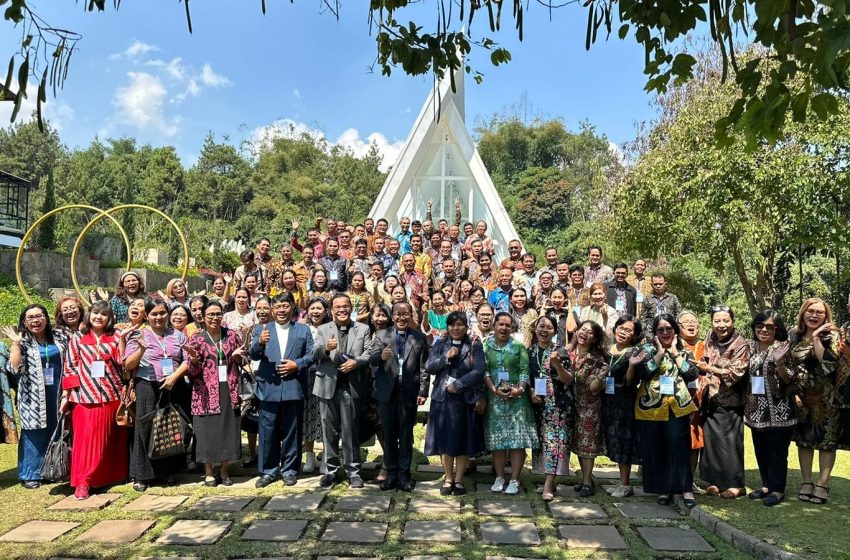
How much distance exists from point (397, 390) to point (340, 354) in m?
0.56

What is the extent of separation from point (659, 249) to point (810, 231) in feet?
9.36

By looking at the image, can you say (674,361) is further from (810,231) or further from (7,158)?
(7,158)

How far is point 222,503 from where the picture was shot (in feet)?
15.6

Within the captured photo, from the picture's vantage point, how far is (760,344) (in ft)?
16.1

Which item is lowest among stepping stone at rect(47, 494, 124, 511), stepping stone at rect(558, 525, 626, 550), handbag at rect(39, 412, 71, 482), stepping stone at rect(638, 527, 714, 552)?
stepping stone at rect(638, 527, 714, 552)

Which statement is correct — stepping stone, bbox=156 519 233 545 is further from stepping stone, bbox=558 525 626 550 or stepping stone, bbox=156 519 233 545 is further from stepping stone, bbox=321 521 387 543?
stepping stone, bbox=558 525 626 550

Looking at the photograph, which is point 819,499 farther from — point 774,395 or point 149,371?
point 149,371

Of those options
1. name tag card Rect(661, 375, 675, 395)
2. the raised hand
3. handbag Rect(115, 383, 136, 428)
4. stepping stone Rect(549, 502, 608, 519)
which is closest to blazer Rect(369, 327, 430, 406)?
stepping stone Rect(549, 502, 608, 519)

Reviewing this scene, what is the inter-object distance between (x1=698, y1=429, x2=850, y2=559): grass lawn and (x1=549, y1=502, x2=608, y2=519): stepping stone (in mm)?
790

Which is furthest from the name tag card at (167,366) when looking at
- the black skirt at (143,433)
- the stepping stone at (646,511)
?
the stepping stone at (646,511)

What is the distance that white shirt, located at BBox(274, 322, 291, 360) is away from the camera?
5367 millimetres

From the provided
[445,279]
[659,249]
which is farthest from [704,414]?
[659,249]

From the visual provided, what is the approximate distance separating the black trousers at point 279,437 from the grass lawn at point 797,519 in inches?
129

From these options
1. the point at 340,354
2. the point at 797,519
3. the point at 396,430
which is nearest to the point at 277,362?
the point at 340,354
